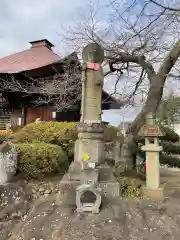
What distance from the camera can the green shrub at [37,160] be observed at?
19.4ft

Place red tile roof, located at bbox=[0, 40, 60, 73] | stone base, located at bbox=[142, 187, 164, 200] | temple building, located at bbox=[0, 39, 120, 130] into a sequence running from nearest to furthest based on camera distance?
stone base, located at bbox=[142, 187, 164, 200]
temple building, located at bbox=[0, 39, 120, 130]
red tile roof, located at bbox=[0, 40, 60, 73]

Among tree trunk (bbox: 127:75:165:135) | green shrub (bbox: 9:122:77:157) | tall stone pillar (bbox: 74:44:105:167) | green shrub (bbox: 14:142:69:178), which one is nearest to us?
tall stone pillar (bbox: 74:44:105:167)

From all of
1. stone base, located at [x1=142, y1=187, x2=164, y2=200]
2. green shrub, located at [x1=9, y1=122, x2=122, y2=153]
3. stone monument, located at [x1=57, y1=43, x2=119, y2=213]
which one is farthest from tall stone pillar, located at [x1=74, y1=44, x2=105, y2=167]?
green shrub, located at [x1=9, y1=122, x2=122, y2=153]

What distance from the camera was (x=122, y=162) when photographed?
7328mm

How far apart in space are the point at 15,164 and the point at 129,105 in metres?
6.65

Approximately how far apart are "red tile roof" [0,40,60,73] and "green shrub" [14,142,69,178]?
673cm

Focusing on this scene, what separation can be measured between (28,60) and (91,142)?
10229 millimetres

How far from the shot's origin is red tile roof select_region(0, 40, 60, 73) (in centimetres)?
1237

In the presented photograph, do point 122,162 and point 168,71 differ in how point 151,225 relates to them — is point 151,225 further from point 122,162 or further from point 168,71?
point 168,71

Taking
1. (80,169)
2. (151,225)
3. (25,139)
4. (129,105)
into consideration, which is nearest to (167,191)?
(151,225)

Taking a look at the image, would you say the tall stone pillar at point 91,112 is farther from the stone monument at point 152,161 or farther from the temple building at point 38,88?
the temple building at point 38,88

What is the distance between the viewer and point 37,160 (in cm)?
601

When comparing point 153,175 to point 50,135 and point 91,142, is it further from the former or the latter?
point 50,135

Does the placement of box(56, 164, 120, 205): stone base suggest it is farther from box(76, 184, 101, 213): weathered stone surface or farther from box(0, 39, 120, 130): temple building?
box(0, 39, 120, 130): temple building
